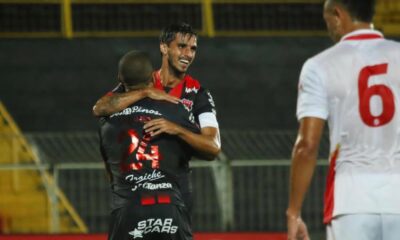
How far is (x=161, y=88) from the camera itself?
5984 mm

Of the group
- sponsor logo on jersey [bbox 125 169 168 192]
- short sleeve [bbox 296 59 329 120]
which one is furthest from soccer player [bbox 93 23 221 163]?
short sleeve [bbox 296 59 329 120]

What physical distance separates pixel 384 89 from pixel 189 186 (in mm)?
1617

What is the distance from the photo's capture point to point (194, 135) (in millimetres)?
5453

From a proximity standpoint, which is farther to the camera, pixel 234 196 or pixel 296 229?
pixel 234 196

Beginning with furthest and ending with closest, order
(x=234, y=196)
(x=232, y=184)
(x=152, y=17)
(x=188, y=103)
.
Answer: (x=152, y=17) < (x=234, y=196) < (x=232, y=184) < (x=188, y=103)

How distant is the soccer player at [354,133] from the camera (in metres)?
4.21

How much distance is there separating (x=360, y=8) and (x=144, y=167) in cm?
155

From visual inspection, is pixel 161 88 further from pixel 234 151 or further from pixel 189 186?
pixel 234 151

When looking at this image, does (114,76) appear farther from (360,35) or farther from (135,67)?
(360,35)

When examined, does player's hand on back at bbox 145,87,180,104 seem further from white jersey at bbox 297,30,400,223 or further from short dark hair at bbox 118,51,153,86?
white jersey at bbox 297,30,400,223

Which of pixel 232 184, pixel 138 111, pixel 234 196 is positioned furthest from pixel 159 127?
pixel 234 196

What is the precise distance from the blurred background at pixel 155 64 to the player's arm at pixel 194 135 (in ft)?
20.1

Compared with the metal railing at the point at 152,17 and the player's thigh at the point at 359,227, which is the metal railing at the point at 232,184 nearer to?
the metal railing at the point at 152,17

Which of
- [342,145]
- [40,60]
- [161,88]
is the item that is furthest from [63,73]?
[342,145]
